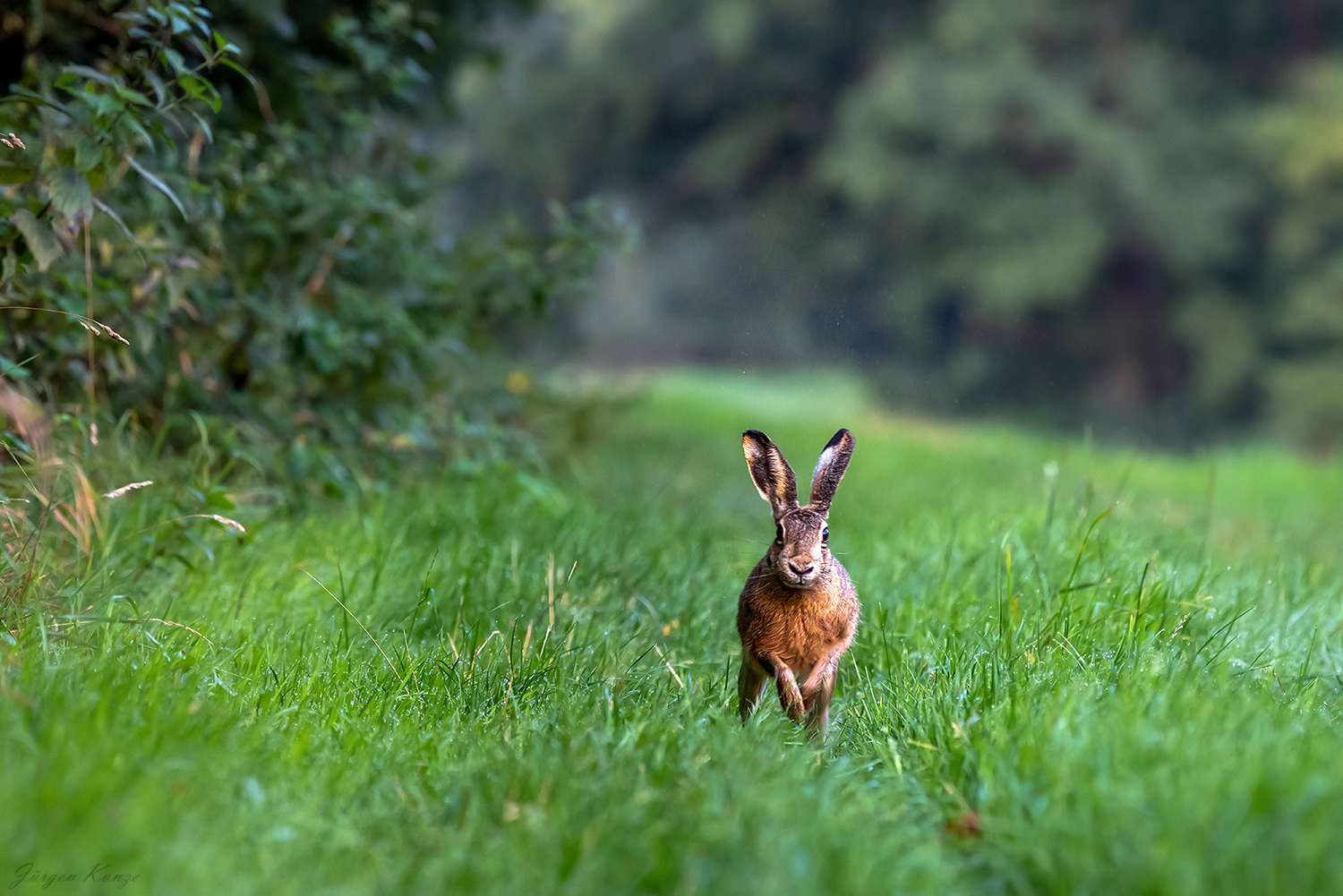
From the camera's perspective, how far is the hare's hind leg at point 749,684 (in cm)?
304

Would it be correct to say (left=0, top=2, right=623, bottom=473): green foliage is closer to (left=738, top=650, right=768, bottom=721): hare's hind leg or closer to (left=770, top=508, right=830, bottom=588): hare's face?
(left=770, top=508, right=830, bottom=588): hare's face

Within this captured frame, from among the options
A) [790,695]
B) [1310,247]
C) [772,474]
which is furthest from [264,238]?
[1310,247]

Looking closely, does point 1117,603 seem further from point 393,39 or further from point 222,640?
point 393,39

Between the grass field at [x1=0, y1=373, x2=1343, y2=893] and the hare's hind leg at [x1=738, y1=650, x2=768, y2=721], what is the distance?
61 millimetres

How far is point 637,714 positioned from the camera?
2754 millimetres

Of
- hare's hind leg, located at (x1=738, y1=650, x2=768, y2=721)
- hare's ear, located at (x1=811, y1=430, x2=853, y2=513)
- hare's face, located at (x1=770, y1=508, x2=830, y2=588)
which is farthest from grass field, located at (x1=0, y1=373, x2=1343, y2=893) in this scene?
hare's ear, located at (x1=811, y1=430, x2=853, y2=513)

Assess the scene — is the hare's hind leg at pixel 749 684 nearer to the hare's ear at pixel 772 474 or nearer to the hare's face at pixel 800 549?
the hare's face at pixel 800 549

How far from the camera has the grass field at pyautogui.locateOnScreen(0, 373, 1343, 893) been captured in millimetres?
1967

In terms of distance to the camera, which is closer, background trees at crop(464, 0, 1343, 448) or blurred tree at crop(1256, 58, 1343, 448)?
blurred tree at crop(1256, 58, 1343, 448)

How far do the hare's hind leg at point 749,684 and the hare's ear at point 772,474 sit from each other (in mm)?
428

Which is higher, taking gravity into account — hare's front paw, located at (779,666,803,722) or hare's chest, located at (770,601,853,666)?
hare's chest, located at (770,601,853,666)

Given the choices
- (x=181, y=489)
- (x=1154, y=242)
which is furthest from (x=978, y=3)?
(x=181, y=489)

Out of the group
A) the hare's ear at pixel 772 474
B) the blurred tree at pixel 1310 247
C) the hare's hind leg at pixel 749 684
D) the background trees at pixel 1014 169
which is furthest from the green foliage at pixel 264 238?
the blurred tree at pixel 1310 247

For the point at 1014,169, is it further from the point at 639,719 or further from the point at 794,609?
the point at 639,719
